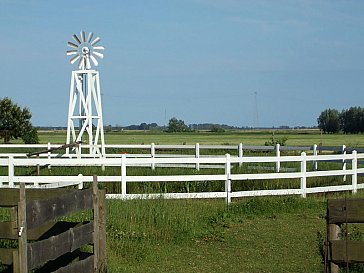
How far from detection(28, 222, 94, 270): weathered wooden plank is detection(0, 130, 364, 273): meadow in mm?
1102

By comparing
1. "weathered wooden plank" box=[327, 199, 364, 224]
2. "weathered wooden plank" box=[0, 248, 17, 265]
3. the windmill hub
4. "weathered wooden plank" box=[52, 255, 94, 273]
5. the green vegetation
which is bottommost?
the green vegetation

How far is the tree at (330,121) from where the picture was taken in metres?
134

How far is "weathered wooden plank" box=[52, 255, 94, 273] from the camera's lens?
294 inches

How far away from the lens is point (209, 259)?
414 inches

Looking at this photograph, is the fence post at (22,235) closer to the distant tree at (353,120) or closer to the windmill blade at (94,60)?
the windmill blade at (94,60)

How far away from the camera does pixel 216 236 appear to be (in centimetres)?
1228

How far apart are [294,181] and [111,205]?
351 inches

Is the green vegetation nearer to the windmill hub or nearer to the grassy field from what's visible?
the windmill hub

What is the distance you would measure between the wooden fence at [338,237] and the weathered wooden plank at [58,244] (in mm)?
2926

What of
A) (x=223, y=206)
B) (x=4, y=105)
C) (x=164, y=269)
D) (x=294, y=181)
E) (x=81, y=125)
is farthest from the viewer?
(x=4, y=105)

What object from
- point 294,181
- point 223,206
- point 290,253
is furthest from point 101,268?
point 294,181

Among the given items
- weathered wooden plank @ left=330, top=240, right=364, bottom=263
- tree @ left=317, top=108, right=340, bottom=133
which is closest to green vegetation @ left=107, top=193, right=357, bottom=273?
weathered wooden plank @ left=330, top=240, right=364, bottom=263

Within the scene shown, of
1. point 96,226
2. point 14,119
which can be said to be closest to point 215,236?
point 96,226

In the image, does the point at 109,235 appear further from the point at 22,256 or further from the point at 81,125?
the point at 81,125
